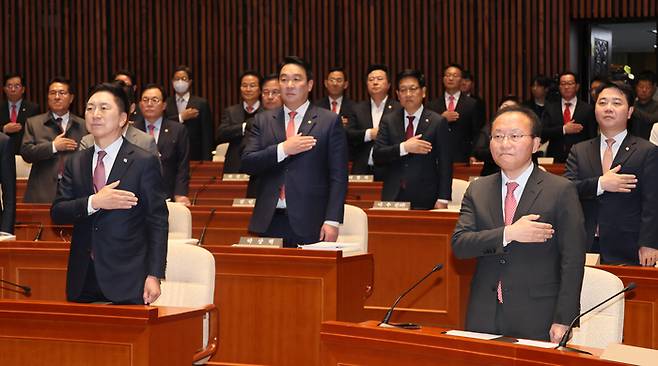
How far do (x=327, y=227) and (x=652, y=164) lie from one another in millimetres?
1440

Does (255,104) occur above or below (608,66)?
below

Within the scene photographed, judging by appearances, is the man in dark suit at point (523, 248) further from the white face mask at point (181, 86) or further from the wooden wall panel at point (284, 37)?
the wooden wall panel at point (284, 37)

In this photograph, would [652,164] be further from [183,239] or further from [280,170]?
[183,239]

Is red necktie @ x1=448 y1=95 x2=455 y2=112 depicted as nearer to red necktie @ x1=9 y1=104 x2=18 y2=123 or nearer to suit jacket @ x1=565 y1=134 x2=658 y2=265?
red necktie @ x1=9 y1=104 x2=18 y2=123

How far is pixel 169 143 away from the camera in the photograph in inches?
257

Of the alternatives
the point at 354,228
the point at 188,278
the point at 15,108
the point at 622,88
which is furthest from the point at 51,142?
the point at 622,88

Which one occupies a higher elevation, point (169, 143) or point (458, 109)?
point (458, 109)

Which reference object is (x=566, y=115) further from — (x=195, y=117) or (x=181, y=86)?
(x=181, y=86)

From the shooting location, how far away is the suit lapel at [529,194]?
321cm

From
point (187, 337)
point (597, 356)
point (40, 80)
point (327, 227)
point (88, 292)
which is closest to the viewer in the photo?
point (597, 356)

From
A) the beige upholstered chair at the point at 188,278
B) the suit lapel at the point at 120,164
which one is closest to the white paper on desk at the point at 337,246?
the beige upholstered chair at the point at 188,278

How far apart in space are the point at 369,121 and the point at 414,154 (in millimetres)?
1368

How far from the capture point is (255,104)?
8109 millimetres

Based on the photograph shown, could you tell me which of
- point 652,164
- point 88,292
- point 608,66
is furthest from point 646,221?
point 608,66
